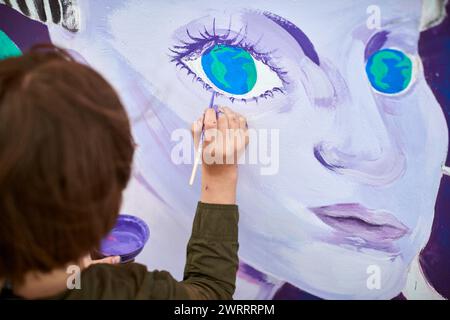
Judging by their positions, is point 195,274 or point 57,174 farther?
point 195,274

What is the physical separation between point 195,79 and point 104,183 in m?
0.47

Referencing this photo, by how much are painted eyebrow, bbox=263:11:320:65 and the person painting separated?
496 mm

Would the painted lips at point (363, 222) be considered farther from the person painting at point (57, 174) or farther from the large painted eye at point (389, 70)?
the person painting at point (57, 174)

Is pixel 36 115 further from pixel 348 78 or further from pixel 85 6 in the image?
pixel 348 78

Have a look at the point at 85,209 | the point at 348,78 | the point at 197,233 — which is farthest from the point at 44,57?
the point at 348,78

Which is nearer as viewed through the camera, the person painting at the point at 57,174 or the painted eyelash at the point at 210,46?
the person painting at the point at 57,174

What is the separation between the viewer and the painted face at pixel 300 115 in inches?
36.8

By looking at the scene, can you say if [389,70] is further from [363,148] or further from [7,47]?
[7,47]

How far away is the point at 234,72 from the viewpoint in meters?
0.95

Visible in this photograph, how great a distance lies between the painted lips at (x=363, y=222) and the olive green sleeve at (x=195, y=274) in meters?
0.30

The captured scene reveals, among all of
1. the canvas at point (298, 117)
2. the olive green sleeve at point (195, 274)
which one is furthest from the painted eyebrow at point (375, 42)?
the olive green sleeve at point (195, 274)

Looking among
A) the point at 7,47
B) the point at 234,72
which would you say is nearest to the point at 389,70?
the point at 234,72

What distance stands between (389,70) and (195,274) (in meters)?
0.62

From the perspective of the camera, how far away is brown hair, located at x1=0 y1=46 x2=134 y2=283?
49 centimetres
